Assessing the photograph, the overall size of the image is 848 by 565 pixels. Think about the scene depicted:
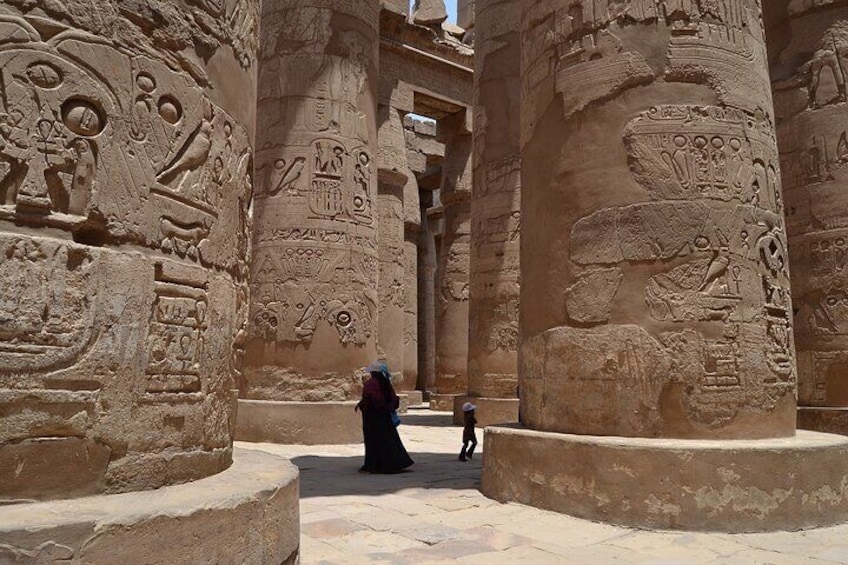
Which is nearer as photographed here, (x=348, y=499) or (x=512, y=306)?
(x=348, y=499)

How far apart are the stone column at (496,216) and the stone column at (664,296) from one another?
5663 mm

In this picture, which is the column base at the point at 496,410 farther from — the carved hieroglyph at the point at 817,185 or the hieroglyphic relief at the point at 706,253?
the hieroglyphic relief at the point at 706,253

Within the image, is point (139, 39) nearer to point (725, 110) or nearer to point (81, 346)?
point (81, 346)

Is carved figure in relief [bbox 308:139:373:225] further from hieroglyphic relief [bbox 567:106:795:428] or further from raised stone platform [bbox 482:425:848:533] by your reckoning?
raised stone platform [bbox 482:425:848:533]

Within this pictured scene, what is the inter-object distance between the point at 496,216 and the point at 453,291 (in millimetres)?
3264

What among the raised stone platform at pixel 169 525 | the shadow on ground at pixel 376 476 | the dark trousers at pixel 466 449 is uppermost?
the raised stone platform at pixel 169 525

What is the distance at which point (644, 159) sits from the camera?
453 centimetres

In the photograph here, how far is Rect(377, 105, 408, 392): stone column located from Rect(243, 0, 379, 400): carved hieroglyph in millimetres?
5060

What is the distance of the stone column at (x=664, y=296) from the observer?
13.3 ft

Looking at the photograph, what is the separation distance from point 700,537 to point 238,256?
2806mm

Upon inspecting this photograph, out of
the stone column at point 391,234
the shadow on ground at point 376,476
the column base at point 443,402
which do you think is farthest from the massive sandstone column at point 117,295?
the stone column at point 391,234

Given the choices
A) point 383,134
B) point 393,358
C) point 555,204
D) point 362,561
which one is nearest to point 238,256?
point 362,561

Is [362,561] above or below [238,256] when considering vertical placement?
below

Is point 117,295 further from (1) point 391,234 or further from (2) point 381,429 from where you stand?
(1) point 391,234
